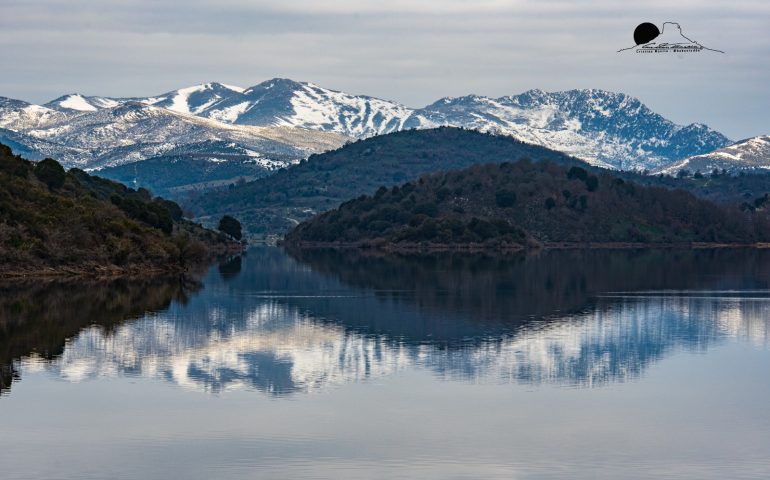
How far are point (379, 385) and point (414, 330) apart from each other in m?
25.2

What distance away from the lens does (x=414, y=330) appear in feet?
275

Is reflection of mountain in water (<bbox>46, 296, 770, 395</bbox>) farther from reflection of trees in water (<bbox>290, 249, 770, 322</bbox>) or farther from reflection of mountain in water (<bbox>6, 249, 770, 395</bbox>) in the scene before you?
reflection of trees in water (<bbox>290, 249, 770, 322</bbox>)

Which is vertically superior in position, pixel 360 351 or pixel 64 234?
pixel 64 234

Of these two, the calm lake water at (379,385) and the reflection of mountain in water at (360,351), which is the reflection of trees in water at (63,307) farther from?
the reflection of mountain in water at (360,351)

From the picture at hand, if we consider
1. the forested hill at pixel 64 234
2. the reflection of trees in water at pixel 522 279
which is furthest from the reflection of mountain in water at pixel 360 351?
the forested hill at pixel 64 234

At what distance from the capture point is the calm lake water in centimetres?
4238

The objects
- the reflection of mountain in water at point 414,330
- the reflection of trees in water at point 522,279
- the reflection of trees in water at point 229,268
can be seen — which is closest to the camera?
the reflection of mountain in water at point 414,330

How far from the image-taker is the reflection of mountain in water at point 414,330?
63.9 metres

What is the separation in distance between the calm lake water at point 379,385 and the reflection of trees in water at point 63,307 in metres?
0.31

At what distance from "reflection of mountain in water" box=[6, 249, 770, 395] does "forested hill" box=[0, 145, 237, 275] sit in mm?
8791

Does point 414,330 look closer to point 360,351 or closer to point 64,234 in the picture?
point 360,351

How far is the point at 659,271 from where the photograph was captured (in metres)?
162

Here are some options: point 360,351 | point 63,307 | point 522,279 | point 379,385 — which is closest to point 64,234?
point 63,307

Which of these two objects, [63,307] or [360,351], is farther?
[63,307]
